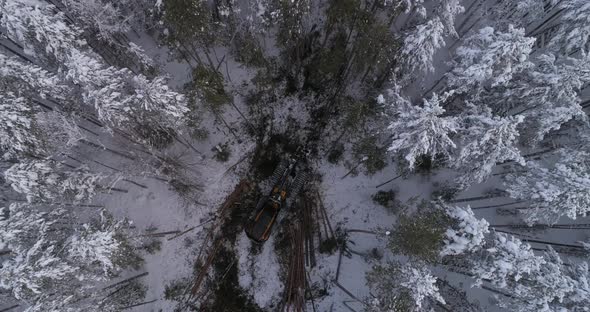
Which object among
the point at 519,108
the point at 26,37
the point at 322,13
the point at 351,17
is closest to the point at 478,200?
the point at 519,108

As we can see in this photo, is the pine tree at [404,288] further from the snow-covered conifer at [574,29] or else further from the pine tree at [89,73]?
the pine tree at [89,73]

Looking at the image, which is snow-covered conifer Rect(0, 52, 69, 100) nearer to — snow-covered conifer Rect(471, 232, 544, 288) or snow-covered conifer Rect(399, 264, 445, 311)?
snow-covered conifer Rect(399, 264, 445, 311)

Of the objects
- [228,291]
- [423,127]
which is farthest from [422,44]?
[228,291]

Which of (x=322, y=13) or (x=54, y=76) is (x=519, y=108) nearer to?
(x=322, y=13)

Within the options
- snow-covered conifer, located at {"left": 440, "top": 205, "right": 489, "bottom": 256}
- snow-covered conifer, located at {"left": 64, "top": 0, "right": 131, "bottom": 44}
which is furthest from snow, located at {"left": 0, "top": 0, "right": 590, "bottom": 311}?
snow-covered conifer, located at {"left": 64, "top": 0, "right": 131, "bottom": 44}

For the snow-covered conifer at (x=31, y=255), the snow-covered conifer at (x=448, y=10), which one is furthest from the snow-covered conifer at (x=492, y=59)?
the snow-covered conifer at (x=31, y=255)
